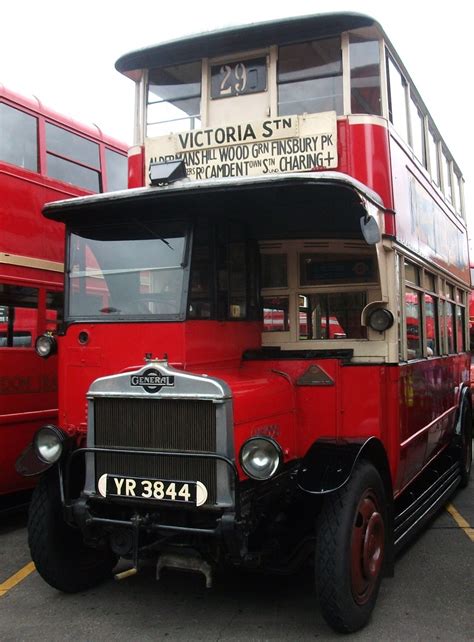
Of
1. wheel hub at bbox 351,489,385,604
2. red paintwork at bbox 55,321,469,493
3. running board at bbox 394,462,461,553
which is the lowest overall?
running board at bbox 394,462,461,553

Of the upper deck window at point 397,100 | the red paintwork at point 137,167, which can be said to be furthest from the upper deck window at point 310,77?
the red paintwork at point 137,167

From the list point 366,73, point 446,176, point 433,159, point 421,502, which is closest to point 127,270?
point 366,73

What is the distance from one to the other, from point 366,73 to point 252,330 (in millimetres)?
2336

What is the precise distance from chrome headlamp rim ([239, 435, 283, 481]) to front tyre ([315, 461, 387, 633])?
578 mm

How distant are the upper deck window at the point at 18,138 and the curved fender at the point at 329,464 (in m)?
4.50

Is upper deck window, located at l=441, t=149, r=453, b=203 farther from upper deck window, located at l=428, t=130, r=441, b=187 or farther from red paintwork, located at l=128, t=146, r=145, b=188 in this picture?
red paintwork, located at l=128, t=146, r=145, b=188

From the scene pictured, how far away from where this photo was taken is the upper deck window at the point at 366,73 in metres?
5.03

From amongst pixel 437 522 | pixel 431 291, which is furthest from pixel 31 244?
pixel 437 522

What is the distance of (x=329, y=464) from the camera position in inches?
159

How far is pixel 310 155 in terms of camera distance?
4.90 meters

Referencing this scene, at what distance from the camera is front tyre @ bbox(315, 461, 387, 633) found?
147 inches

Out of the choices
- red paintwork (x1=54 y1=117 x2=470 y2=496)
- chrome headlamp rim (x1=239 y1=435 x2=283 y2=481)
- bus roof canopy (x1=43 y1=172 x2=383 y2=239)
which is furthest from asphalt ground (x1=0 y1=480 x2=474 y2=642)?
bus roof canopy (x1=43 y1=172 x2=383 y2=239)

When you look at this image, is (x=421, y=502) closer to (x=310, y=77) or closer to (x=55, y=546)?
(x=55, y=546)

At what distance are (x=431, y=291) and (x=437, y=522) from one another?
250 cm
